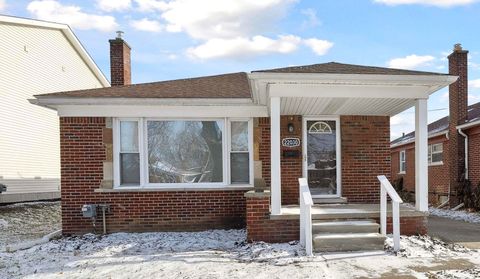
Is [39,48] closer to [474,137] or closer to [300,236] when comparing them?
[300,236]

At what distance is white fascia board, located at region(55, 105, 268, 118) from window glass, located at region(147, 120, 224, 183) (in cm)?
25

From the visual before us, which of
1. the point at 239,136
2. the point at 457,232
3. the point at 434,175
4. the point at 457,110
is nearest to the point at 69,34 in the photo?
the point at 239,136

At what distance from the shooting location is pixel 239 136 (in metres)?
8.23

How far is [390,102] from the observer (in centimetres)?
727

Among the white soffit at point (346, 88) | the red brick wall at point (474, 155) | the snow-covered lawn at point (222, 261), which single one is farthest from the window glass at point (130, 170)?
the red brick wall at point (474, 155)

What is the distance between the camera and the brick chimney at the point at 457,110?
1302 cm

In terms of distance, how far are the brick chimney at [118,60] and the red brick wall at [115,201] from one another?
3.45 m

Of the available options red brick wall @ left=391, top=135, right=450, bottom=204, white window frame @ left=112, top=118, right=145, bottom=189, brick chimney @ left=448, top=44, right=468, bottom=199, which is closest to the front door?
white window frame @ left=112, top=118, right=145, bottom=189

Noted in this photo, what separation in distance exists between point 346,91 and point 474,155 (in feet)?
27.7

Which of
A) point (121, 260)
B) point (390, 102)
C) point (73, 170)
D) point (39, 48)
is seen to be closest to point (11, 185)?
point (39, 48)

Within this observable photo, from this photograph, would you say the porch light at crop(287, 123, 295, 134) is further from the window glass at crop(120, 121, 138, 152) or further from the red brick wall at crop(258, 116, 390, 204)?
the window glass at crop(120, 121, 138, 152)

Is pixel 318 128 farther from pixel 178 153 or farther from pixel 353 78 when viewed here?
pixel 178 153

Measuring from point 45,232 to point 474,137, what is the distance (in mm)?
13209

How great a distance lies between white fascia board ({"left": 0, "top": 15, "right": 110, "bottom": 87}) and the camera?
14696 millimetres
